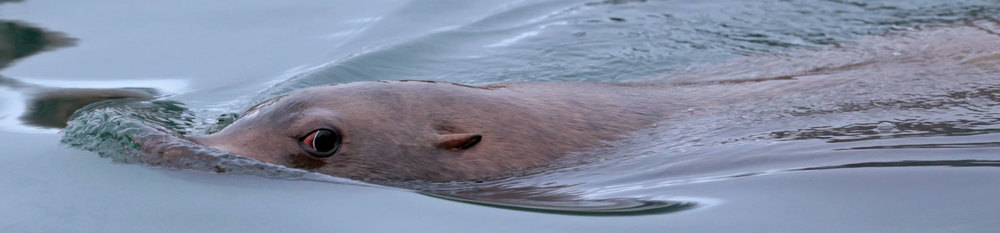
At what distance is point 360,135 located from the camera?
4562mm

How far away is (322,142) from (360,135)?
0.53ft

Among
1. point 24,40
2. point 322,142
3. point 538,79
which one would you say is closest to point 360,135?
point 322,142

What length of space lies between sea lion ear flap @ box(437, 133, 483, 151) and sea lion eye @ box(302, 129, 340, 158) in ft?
1.38

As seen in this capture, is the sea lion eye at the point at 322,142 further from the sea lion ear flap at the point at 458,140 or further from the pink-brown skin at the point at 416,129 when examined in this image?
the sea lion ear flap at the point at 458,140

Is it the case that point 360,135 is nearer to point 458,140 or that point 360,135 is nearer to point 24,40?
point 458,140

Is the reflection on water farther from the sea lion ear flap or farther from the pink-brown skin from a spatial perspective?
the sea lion ear flap

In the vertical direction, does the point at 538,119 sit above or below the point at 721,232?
above

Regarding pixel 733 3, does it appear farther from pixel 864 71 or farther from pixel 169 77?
pixel 169 77

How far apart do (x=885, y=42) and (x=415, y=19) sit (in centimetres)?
367

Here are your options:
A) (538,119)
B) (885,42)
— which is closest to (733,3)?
(885,42)

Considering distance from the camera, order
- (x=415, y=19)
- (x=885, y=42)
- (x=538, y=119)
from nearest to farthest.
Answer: (x=538, y=119), (x=885, y=42), (x=415, y=19)

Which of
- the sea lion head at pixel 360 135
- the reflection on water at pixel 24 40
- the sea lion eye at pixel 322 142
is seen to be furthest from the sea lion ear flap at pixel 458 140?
the reflection on water at pixel 24 40

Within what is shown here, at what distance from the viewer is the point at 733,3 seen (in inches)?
363

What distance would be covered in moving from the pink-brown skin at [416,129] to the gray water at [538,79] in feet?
0.48
